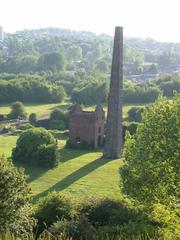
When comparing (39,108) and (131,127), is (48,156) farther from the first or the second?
(39,108)

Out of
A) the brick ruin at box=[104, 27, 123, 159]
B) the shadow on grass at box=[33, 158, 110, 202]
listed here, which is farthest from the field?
the brick ruin at box=[104, 27, 123, 159]

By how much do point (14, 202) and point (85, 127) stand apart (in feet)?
102

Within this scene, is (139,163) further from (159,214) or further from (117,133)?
(117,133)

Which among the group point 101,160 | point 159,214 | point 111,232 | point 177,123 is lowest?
point 101,160

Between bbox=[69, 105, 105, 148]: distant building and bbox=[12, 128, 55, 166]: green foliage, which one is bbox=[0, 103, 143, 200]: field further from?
bbox=[69, 105, 105, 148]: distant building

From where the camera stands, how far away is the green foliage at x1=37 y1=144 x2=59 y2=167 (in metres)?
41.6

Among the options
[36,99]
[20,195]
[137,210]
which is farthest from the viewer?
[36,99]

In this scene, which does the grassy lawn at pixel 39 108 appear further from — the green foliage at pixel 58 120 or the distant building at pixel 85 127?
the distant building at pixel 85 127

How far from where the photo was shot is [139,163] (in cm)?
2477

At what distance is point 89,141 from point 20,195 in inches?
1190

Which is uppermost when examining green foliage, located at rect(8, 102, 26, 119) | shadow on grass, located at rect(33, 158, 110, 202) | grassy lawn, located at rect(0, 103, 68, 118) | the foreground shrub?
the foreground shrub

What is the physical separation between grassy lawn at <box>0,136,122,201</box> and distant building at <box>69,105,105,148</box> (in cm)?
264

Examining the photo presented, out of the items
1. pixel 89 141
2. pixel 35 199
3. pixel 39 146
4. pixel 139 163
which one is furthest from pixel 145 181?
pixel 89 141

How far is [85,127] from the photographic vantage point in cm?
5188
